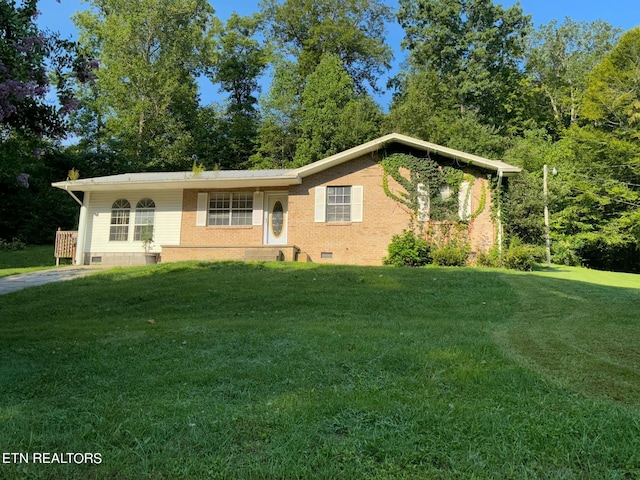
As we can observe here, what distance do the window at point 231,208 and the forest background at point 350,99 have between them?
10.4 metres

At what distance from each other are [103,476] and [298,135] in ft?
96.4

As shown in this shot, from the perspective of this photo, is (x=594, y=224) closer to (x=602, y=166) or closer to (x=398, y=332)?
(x=602, y=166)

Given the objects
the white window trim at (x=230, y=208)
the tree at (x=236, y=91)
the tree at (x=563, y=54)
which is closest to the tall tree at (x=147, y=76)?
the tree at (x=236, y=91)

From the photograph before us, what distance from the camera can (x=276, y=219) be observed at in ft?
54.4

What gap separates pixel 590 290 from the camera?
949 cm

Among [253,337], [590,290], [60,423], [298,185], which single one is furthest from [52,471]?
[298,185]

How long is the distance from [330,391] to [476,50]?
3147cm

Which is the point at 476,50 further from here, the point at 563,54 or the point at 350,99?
the point at 350,99

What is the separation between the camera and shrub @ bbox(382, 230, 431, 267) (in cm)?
1430

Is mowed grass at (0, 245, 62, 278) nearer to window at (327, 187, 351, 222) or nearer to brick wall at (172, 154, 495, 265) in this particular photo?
brick wall at (172, 154, 495, 265)

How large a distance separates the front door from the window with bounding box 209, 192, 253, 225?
0.67 m

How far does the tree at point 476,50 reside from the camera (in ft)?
99.6

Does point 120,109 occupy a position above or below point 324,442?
above

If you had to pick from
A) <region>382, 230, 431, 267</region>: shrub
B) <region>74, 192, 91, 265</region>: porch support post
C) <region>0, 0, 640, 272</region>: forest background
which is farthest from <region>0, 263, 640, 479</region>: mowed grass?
<region>0, 0, 640, 272</region>: forest background
